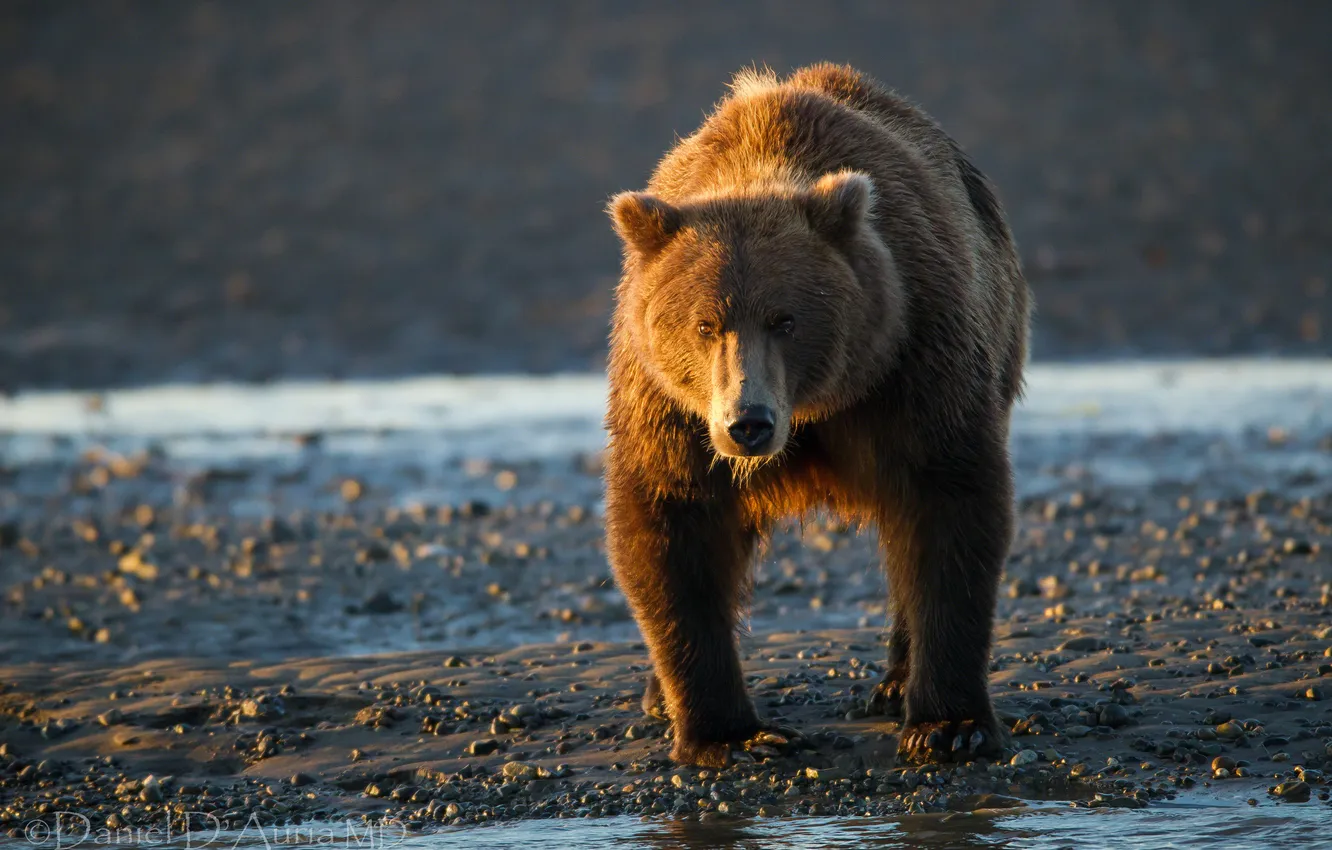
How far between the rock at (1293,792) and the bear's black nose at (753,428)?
202cm

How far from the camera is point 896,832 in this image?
540cm

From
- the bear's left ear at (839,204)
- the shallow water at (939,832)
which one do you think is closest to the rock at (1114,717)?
the shallow water at (939,832)

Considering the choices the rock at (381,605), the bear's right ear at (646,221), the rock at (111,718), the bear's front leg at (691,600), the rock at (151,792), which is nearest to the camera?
the bear's right ear at (646,221)

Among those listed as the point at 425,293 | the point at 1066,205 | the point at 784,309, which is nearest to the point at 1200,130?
the point at 1066,205

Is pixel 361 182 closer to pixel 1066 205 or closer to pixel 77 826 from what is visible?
pixel 1066 205

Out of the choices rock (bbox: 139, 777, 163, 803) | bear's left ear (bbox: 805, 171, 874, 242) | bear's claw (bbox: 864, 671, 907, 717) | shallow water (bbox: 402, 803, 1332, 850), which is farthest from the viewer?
bear's claw (bbox: 864, 671, 907, 717)

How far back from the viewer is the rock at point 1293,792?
5.48 metres

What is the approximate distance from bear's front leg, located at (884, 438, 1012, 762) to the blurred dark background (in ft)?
46.8

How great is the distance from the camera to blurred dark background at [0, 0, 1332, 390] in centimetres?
2083

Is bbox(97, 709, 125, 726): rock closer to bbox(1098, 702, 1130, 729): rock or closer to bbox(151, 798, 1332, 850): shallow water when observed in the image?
bbox(151, 798, 1332, 850): shallow water

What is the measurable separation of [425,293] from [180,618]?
13407 mm

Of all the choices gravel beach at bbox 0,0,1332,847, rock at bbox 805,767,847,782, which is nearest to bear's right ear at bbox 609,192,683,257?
gravel beach at bbox 0,0,1332,847

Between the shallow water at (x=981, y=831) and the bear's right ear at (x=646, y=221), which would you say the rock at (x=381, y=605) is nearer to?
the shallow water at (x=981, y=831)

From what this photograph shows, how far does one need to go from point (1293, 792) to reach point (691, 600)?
2017mm
